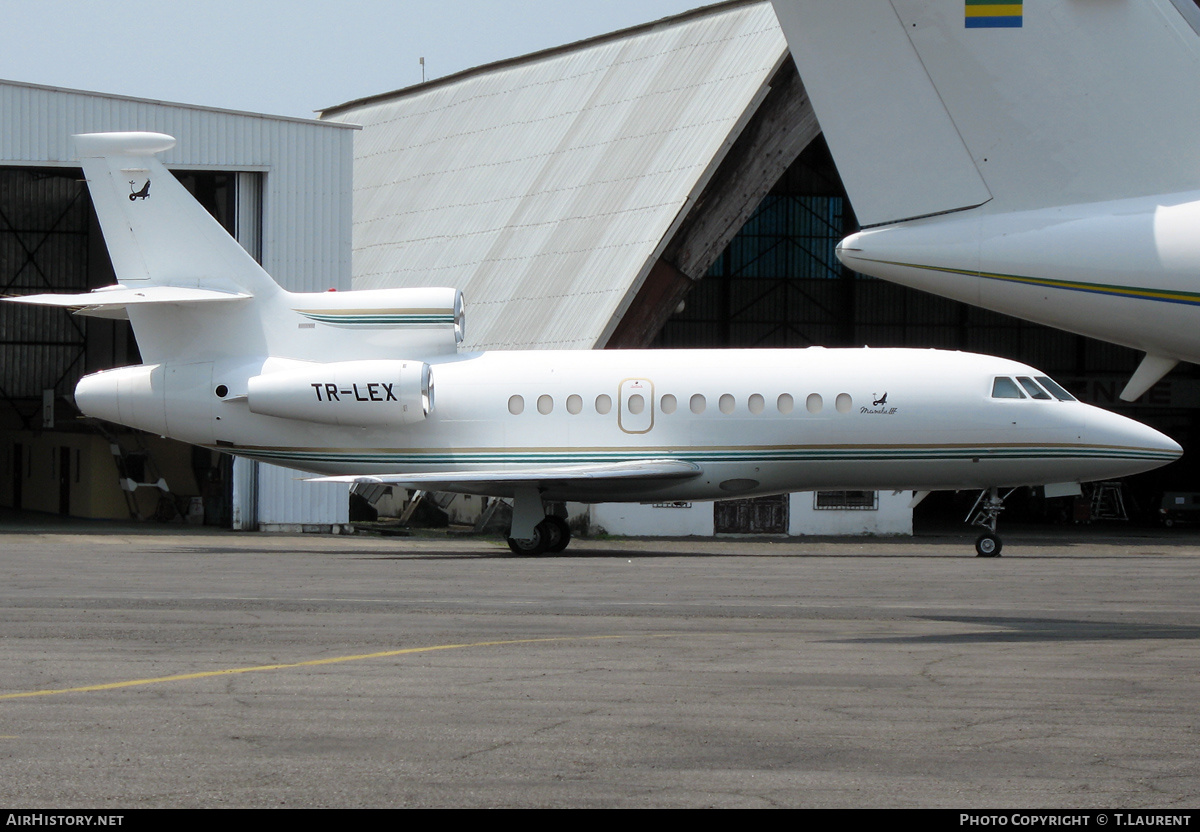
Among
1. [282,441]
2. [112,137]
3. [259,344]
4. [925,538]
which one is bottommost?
[925,538]

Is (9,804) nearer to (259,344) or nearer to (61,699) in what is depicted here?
(61,699)

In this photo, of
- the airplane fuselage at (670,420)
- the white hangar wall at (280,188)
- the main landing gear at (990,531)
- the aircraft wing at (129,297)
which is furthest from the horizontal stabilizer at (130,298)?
the main landing gear at (990,531)

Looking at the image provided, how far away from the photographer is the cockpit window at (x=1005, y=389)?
22297 mm

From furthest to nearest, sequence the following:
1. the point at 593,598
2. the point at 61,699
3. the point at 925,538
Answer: the point at 925,538 < the point at 593,598 < the point at 61,699

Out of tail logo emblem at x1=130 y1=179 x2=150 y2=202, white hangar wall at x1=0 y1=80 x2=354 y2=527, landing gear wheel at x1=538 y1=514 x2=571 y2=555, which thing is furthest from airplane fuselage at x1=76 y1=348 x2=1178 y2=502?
white hangar wall at x1=0 y1=80 x2=354 y2=527

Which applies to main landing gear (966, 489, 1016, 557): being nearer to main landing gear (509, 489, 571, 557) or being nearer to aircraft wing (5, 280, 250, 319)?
main landing gear (509, 489, 571, 557)

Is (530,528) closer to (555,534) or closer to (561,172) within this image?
(555,534)

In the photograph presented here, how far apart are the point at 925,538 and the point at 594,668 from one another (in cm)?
2315

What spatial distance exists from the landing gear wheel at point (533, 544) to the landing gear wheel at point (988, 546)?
7309mm

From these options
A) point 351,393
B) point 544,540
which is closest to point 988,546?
point 544,540

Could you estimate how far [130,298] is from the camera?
76.2 ft

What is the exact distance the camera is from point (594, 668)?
1047 cm

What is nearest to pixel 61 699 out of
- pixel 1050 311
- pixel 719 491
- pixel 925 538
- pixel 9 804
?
pixel 9 804

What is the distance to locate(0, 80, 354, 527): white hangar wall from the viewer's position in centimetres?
2977
